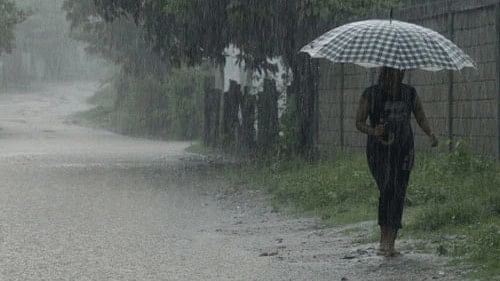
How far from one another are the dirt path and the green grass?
0.35 meters

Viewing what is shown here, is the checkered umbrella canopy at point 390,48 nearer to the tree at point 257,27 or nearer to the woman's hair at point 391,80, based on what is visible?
the woman's hair at point 391,80

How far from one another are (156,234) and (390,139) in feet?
10.7

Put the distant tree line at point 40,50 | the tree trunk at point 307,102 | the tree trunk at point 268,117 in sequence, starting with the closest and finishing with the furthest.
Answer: the tree trunk at point 307,102 < the tree trunk at point 268,117 < the distant tree line at point 40,50

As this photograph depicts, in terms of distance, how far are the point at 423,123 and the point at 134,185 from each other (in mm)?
8633

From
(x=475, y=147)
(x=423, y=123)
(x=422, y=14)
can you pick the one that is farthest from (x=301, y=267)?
(x=422, y=14)

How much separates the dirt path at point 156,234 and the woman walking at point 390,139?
1.21 feet

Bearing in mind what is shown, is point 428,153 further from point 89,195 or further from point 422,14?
point 89,195

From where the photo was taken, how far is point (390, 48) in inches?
355

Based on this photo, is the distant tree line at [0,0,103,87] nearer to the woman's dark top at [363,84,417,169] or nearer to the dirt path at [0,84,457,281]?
the dirt path at [0,84,457,281]

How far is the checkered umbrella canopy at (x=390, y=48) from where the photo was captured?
29.3 ft

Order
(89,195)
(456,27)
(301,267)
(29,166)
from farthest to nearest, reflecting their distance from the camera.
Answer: (29,166) → (89,195) → (456,27) → (301,267)

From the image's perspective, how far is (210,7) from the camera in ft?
60.8

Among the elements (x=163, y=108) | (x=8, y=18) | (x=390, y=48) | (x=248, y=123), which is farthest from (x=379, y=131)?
(x=163, y=108)

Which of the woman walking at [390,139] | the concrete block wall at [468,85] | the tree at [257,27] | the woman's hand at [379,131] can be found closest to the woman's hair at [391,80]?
the woman walking at [390,139]
